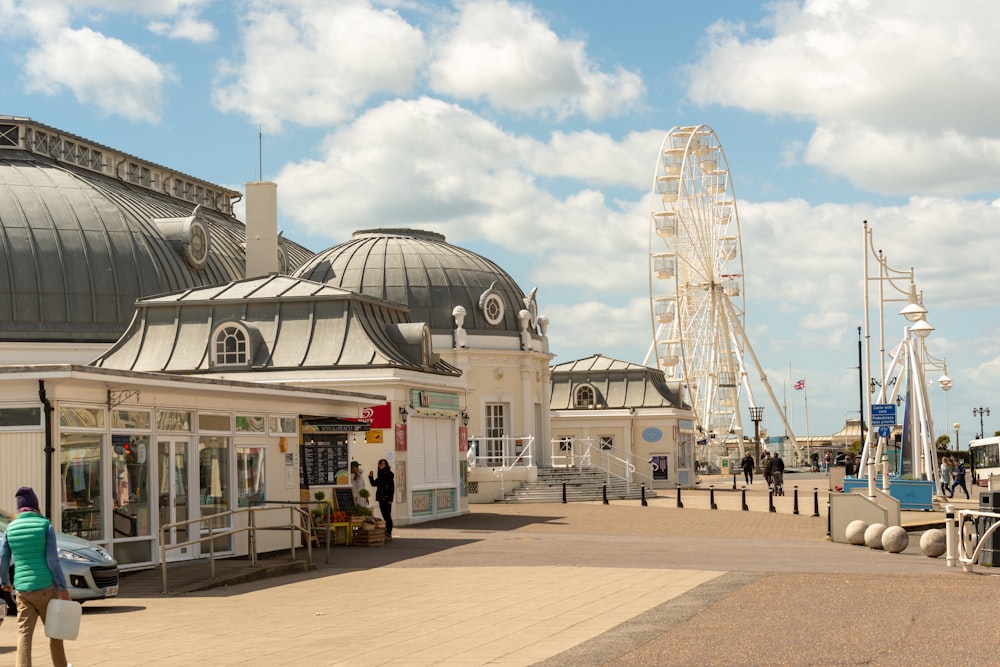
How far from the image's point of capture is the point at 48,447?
62.2 feet

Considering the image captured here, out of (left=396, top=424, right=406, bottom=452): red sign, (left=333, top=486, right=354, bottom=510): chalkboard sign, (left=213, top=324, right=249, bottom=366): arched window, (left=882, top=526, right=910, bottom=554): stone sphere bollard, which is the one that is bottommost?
(left=882, top=526, right=910, bottom=554): stone sphere bollard

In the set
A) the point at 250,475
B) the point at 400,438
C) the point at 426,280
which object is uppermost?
the point at 426,280

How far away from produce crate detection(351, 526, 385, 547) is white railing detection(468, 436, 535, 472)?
62.4ft

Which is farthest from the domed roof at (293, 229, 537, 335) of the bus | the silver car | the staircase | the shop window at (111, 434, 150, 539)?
the silver car

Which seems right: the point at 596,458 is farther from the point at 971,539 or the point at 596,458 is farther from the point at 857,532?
the point at 971,539

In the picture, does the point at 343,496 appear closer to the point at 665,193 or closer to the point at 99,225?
the point at 99,225

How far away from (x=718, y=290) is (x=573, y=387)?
21.1m

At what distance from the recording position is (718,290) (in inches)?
3083

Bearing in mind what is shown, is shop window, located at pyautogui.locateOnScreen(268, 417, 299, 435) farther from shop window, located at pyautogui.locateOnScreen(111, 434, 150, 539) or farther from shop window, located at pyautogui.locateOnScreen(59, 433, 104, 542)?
shop window, located at pyautogui.locateOnScreen(59, 433, 104, 542)

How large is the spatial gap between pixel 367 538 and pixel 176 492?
5714 mm

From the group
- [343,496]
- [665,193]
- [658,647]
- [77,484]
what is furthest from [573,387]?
[658,647]

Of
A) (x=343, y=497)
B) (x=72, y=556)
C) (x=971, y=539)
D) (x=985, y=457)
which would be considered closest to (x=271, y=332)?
(x=343, y=497)

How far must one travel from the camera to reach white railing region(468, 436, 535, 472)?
4744 centimetres

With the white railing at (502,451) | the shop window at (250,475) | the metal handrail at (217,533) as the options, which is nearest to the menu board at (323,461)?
the metal handrail at (217,533)
